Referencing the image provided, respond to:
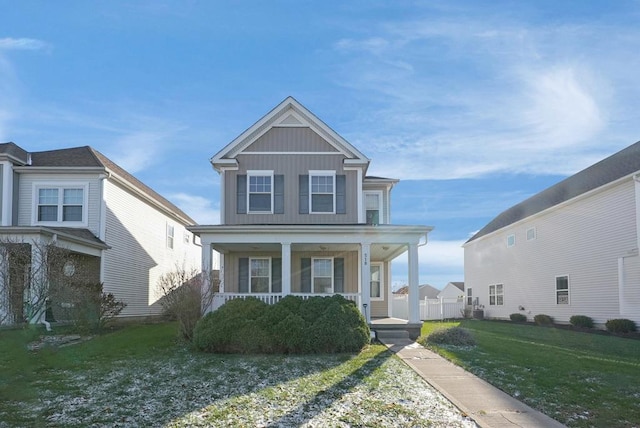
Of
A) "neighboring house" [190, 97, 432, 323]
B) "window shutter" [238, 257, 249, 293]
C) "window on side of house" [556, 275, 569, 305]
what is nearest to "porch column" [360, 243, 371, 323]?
"neighboring house" [190, 97, 432, 323]

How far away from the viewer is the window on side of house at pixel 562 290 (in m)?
24.2

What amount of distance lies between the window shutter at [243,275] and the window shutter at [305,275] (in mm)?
1943

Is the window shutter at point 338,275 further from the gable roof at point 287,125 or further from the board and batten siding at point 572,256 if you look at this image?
the board and batten siding at point 572,256

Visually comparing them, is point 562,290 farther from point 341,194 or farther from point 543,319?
point 341,194

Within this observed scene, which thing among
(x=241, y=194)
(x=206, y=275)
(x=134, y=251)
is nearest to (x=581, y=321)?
(x=241, y=194)

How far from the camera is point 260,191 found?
61.6 feet

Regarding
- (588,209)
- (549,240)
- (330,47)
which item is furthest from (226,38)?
(549,240)

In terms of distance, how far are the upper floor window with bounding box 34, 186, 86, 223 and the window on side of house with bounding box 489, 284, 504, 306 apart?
22.7m

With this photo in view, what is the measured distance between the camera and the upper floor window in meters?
20.4

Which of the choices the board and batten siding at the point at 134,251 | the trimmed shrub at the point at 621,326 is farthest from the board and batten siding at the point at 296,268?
the trimmed shrub at the point at 621,326

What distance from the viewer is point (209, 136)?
19844 mm

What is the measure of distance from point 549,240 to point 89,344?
20547 mm

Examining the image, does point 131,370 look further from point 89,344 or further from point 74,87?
point 74,87

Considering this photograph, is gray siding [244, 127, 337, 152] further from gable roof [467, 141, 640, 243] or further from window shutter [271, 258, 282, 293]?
gable roof [467, 141, 640, 243]
